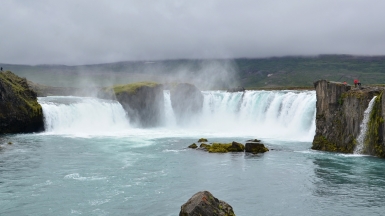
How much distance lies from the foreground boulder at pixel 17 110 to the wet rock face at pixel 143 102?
17694 millimetres

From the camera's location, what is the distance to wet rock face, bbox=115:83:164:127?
76.4 m

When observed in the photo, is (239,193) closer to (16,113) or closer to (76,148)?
(76,148)

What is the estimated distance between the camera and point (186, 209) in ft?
54.2

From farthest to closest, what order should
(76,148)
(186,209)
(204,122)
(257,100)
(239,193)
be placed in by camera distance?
1. (204,122)
2. (257,100)
3. (76,148)
4. (239,193)
5. (186,209)

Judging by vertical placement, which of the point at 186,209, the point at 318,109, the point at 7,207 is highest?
the point at 318,109

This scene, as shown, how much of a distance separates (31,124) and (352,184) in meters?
46.6

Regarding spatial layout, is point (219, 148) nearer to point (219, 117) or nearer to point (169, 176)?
point (169, 176)

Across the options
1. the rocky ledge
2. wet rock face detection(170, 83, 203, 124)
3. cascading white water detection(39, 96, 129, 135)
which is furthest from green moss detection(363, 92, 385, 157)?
wet rock face detection(170, 83, 203, 124)

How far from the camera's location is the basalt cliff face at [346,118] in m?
38.7

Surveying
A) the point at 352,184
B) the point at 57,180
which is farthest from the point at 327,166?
the point at 57,180

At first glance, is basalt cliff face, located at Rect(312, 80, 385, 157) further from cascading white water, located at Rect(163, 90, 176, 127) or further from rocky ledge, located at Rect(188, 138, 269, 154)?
cascading white water, located at Rect(163, 90, 176, 127)

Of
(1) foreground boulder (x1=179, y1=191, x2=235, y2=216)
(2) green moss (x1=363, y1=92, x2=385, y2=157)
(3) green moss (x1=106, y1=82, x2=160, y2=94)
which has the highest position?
(3) green moss (x1=106, y1=82, x2=160, y2=94)

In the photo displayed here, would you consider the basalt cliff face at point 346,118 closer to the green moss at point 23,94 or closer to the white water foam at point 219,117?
the white water foam at point 219,117

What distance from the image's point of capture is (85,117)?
223 feet
